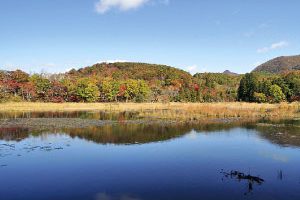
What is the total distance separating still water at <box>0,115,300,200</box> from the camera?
440 inches

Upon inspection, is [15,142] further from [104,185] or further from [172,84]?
[172,84]

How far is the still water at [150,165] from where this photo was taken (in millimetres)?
11172

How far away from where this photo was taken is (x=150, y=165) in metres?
15.1

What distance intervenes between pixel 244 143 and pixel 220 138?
2.35 m

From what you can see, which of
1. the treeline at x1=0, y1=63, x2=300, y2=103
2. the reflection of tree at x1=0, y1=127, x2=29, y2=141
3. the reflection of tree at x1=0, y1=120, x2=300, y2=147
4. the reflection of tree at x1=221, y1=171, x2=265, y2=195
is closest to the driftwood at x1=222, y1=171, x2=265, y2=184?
the reflection of tree at x1=221, y1=171, x2=265, y2=195

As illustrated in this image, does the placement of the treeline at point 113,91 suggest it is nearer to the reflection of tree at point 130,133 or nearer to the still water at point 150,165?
the reflection of tree at point 130,133

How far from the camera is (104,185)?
11891 mm

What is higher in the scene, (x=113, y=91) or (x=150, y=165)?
(x=113, y=91)

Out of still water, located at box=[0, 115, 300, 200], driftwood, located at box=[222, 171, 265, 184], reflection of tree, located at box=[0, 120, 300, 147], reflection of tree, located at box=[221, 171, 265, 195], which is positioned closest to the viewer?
still water, located at box=[0, 115, 300, 200]

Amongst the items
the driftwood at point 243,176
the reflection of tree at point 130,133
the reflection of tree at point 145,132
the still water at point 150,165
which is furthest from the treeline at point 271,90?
the driftwood at point 243,176

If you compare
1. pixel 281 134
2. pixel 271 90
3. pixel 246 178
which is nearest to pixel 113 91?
pixel 271 90

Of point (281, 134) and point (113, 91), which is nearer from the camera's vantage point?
point (281, 134)

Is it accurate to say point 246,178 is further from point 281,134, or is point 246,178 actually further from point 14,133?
point 14,133

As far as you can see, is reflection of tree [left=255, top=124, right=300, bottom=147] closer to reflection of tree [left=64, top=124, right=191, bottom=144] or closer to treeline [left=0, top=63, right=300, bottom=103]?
reflection of tree [left=64, top=124, right=191, bottom=144]
